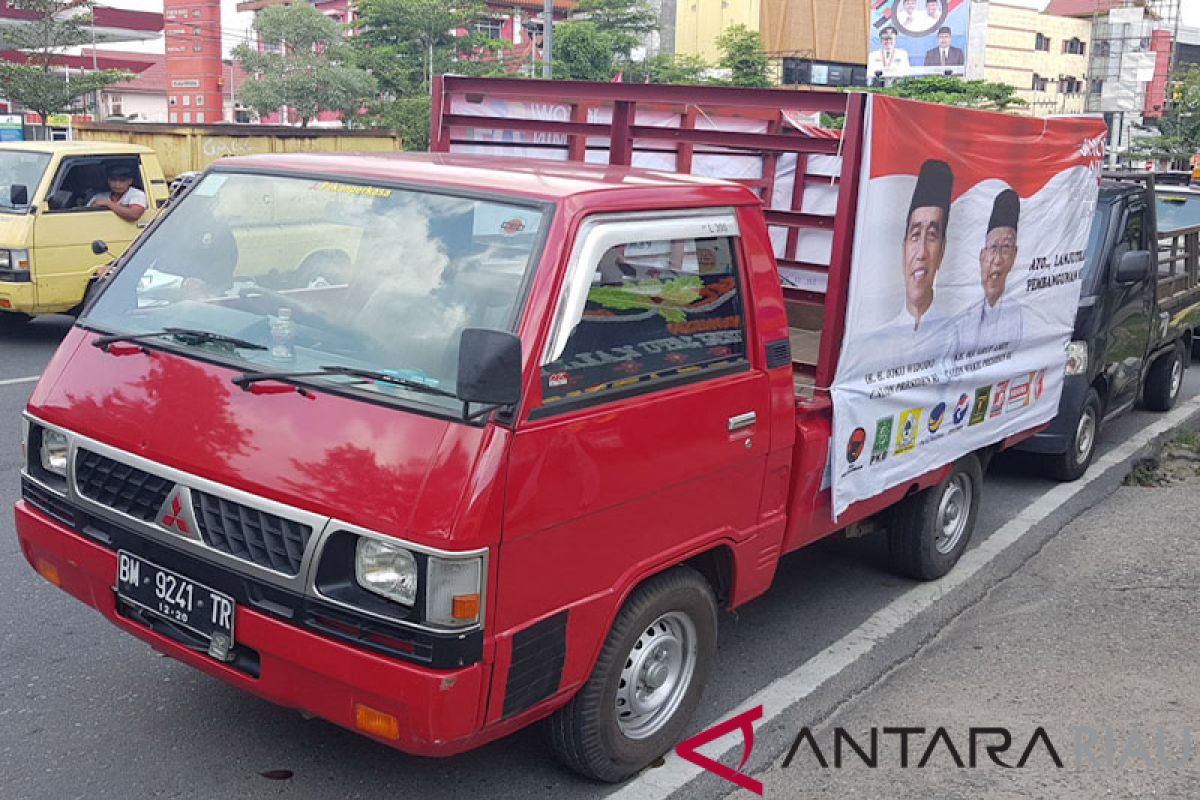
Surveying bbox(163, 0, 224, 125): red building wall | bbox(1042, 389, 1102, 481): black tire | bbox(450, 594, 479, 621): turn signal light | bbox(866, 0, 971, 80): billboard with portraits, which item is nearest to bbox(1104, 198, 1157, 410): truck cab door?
bbox(1042, 389, 1102, 481): black tire

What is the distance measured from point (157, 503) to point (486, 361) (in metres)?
1.18

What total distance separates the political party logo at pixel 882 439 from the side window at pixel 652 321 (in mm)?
1064

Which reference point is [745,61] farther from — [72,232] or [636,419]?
[636,419]

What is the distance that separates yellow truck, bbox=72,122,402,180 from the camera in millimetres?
17562

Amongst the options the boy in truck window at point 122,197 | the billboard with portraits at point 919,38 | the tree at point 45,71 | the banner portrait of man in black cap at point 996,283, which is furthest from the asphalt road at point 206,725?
the billboard with portraits at point 919,38

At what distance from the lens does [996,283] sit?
571cm

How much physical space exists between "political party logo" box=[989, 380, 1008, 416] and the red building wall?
7534 cm

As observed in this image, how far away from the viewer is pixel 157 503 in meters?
3.42

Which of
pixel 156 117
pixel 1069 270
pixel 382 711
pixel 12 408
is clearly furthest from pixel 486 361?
pixel 156 117

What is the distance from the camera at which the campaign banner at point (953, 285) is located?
4582 millimetres

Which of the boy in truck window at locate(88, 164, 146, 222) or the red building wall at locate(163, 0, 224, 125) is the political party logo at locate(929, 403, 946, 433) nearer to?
the boy in truck window at locate(88, 164, 146, 222)

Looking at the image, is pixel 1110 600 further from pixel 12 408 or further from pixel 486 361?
pixel 12 408

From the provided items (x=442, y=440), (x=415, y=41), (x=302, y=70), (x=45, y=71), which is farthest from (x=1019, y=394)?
(x=302, y=70)

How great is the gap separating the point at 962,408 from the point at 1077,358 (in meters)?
2.20
